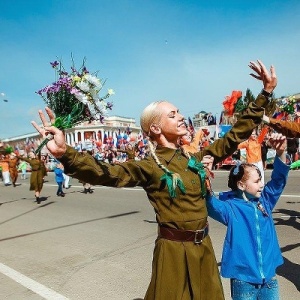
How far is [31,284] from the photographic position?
14.8 ft

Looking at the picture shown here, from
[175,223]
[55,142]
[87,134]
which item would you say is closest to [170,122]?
[175,223]

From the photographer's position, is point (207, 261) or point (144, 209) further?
point (144, 209)

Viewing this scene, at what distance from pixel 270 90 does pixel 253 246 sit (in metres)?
1.16

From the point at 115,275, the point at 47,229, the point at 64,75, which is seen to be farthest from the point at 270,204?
the point at 47,229

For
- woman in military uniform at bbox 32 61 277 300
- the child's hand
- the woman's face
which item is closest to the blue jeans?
woman in military uniform at bbox 32 61 277 300

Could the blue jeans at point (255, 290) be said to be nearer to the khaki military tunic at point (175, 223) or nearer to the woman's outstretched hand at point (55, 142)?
the khaki military tunic at point (175, 223)

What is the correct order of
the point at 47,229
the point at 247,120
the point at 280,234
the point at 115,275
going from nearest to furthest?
the point at 247,120, the point at 115,275, the point at 280,234, the point at 47,229

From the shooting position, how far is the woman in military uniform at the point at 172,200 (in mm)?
2223

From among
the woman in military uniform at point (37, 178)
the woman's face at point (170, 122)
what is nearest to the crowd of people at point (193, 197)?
the woman's face at point (170, 122)

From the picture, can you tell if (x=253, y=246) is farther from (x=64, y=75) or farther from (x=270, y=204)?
(x=64, y=75)

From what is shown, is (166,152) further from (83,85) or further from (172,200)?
(83,85)

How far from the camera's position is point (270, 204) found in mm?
2893

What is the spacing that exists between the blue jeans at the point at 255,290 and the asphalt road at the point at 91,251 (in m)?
1.22

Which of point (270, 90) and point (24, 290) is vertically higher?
point (270, 90)
